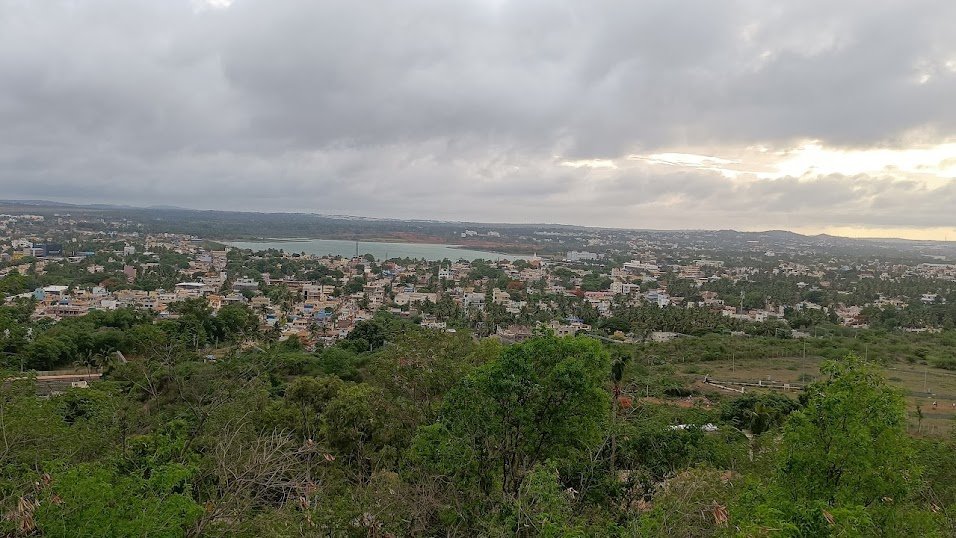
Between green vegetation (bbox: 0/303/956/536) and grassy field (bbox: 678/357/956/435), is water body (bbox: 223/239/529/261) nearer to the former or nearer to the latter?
grassy field (bbox: 678/357/956/435)

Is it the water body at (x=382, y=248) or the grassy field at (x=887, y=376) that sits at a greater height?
the grassy field at (x=887, y=376)

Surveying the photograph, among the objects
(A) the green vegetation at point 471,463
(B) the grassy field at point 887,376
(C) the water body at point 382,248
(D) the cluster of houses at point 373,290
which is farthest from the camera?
(C) the water body at point 382,248

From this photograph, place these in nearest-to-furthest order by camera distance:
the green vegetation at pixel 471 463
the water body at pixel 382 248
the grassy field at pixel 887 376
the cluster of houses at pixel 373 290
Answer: the green vegetation at pixel 471 463 → the grassy field at pixel 887 376 → the cluster of houses at pixel 373 290 → the water body at pixel 382 248

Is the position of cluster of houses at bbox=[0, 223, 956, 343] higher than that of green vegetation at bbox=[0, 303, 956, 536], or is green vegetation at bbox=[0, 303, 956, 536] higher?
green vegetation at bbox=[0, 303, 956, 536]

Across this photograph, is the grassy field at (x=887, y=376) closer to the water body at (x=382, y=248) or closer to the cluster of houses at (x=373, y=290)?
the cluster of houses at (x=373, y=290)

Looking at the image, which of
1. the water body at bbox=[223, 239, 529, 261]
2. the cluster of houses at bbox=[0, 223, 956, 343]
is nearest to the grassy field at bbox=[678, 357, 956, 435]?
the cluster of houses at bbox=[0, 223, 956, 343]

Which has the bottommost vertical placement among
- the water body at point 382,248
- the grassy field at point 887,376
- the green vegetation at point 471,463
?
the water body at point 382,248

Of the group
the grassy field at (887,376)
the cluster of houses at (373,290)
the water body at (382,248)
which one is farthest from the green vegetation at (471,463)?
the water body at (382,248)
